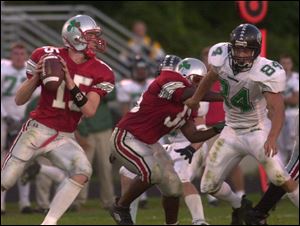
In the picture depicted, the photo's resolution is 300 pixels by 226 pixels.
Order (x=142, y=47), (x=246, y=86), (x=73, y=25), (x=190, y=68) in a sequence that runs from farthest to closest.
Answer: (x=142, y=47) < (x=190, y=68) < (x=246, y=86) < (x=73, y=25)

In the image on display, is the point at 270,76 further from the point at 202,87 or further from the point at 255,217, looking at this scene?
the point at 255,217

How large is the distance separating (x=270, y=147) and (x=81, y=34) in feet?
5.51

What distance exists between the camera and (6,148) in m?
14.0

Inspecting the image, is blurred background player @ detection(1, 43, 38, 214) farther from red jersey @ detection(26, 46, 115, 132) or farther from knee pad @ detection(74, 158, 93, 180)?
knee pad @ detection(74, 158, 93, 180)

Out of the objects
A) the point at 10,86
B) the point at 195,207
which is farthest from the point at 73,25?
the point at 10,86

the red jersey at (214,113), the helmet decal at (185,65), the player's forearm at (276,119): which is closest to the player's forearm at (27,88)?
the helmet decal at (185,65)

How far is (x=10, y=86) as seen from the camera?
13.5 meters

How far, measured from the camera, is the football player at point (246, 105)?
9.92 meters

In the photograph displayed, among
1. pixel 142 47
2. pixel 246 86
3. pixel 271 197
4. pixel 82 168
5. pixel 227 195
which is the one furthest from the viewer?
pixel 142 47

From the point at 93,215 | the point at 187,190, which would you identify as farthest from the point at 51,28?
the point at 187,190

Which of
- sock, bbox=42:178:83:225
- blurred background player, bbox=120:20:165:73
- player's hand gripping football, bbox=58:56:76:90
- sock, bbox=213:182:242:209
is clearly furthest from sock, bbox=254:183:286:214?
blurred background player, bbox=120:20:165:73

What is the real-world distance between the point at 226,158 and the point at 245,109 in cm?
42

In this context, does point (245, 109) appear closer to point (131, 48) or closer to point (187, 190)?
point (187, 190)

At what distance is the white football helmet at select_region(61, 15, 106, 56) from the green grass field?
2.51m
